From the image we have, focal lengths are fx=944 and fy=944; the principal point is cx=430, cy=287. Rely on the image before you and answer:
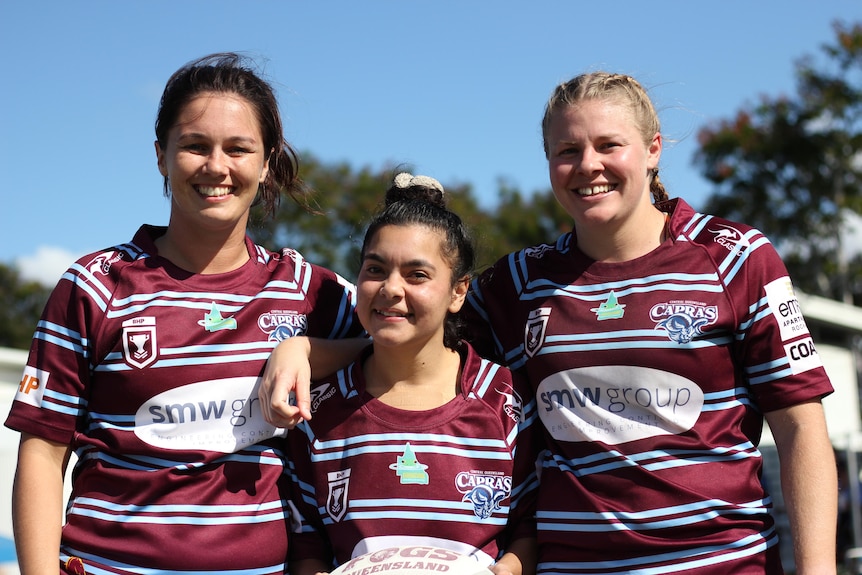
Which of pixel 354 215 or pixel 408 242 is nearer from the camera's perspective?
pixel 408 242

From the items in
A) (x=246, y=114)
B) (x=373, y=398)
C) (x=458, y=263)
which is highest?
(x=246, y=114)

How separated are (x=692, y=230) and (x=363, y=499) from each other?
4.84 ft

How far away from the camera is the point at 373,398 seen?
3.34 m

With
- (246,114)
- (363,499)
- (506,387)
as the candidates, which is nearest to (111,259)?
(246,114)

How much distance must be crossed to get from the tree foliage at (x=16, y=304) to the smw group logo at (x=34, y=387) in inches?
1505

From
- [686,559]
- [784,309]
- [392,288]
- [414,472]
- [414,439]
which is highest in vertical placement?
[392,288]

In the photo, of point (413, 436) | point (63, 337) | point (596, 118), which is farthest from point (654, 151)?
point (63, 337)

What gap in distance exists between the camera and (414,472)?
3.16m

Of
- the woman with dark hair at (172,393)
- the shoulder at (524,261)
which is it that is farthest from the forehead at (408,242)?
the woman with dark hair at (172,393)

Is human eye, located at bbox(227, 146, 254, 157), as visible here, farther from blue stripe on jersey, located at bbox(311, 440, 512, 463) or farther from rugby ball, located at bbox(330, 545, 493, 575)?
rugby ball, located at bbox(330, 545, 493, 575)

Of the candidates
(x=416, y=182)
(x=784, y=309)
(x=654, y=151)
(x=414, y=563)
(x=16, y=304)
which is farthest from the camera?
(x=16, y=304)

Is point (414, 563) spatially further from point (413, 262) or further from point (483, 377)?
point (413, 262)

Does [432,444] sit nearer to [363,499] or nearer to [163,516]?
[363,499]

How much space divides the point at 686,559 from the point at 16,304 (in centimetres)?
4081
